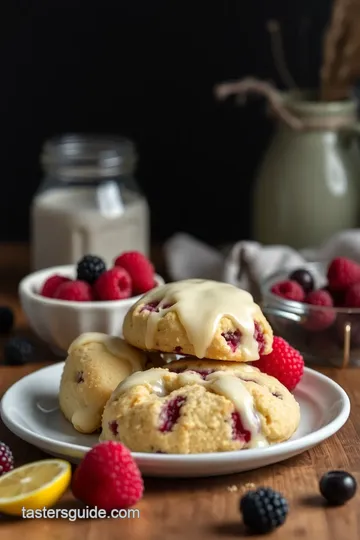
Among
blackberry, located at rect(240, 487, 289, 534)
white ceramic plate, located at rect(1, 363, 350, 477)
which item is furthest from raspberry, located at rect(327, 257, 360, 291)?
blackberry, located at rect(240, 487, 289, 534)

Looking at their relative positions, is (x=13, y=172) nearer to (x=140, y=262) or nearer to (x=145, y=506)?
(x=140, y=262)

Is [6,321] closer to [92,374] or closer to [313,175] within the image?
[92,374]

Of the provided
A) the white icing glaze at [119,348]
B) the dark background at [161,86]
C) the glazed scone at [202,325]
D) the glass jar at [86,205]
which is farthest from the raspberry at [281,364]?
the dark background at [161,86]

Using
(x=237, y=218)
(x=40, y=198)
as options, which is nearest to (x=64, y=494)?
(x=40, y=198)

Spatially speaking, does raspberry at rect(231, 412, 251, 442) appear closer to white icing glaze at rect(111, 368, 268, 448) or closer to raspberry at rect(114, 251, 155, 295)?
white icing glaze at rect(111, 368, 268, 448)

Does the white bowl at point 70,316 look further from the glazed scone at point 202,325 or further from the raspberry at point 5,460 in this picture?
the raspberry at point 5,460

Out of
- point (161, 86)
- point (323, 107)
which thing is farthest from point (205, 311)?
point (161, 86)
